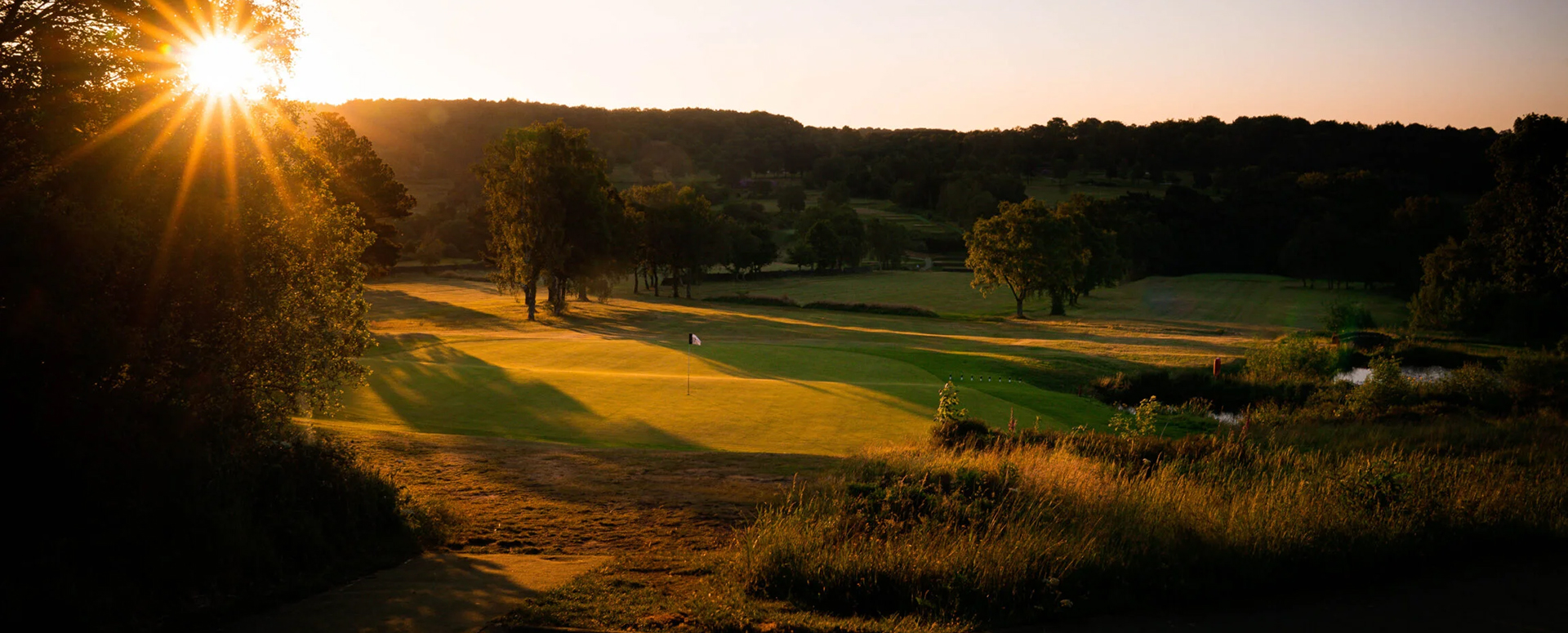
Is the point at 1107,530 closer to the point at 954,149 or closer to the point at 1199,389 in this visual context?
the point at 1199,389

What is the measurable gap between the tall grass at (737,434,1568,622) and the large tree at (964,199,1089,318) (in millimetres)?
48327

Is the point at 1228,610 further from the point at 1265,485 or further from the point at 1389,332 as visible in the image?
the point at 1389,332

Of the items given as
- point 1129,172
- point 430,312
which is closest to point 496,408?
point 430,312

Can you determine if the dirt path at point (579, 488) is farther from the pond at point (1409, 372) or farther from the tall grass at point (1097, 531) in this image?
the pond at point (1409, 372)

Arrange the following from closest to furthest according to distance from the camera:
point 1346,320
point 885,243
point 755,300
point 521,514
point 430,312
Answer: point 521,514 < point 1346,320 < point 430,312 < point 755,300 < point 885,243

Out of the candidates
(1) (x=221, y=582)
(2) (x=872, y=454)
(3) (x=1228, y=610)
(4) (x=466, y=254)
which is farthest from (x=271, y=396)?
(4) (x=466, y=254)

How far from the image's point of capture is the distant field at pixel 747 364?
18344 millimetres

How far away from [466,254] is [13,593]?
102569 mm

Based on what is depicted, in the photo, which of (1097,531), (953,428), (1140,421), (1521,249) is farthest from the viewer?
(1521,249)

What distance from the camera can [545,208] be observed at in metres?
50.9

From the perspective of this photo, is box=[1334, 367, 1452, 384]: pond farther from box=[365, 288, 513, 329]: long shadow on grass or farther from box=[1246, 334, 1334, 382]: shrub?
box=[365, 288, 513, 329]: long shadow on grass

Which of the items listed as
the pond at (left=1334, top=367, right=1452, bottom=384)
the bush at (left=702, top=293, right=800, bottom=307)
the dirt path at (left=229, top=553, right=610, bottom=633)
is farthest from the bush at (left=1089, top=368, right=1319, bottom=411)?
the bush at (left=702, top=293, right=800, bottom=307)

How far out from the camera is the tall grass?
7281mm

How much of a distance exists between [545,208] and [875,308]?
81.4 ft
